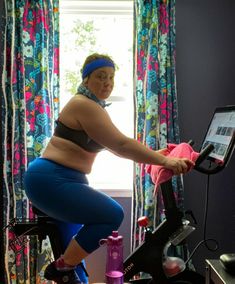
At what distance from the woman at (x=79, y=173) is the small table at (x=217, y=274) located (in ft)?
1.95

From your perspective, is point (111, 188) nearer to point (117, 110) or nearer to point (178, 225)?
point (117, 110)

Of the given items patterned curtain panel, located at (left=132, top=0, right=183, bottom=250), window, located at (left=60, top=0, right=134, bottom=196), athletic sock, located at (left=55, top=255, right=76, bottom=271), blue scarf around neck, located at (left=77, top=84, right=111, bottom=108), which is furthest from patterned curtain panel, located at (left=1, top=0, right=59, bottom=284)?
athletic sock, located at (left=55, top=255, right=76, bottom=271)

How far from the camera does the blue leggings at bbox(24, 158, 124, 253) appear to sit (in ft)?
4.90

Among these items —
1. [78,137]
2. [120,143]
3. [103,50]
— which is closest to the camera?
[120,143]

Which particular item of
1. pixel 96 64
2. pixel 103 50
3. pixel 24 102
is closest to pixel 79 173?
pixel 96 64

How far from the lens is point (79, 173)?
1.62 metres

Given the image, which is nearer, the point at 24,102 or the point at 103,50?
the point at 24,102

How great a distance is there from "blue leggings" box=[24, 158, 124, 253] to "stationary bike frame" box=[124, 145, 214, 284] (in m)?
0.32

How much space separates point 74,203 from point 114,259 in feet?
1.15

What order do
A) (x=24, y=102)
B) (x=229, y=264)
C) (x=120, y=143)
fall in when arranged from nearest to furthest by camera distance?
(x=120, y=143) < (x=229, y=264) < (x=24, y=102)

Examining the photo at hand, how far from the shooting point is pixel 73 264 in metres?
1.51

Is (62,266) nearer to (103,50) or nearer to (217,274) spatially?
(217,274)

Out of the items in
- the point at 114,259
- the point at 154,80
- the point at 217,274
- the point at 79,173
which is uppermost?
the point at 154,80

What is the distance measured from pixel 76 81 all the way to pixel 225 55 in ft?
4.02
